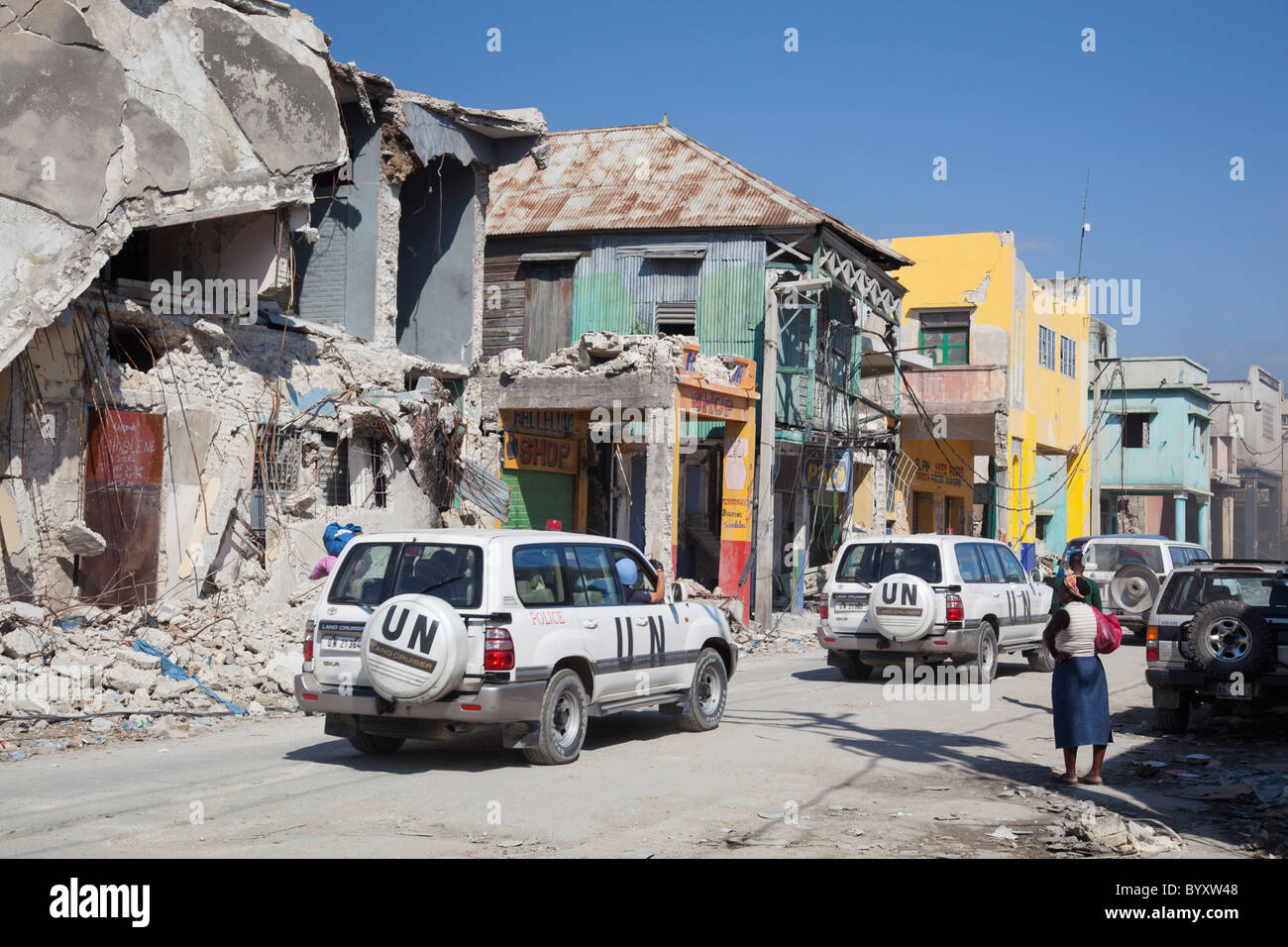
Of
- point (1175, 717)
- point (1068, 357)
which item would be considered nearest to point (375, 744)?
point (1175, 717)

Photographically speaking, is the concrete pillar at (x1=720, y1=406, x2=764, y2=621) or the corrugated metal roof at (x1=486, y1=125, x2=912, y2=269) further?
the corrugated metal roof at (x1=486, y1=125, x2=912, y2=269)

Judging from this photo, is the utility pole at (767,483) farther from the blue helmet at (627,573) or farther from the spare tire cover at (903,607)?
the blue helmet at (627,573)

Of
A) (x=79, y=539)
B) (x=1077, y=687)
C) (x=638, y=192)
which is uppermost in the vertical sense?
(x=638, y=192)

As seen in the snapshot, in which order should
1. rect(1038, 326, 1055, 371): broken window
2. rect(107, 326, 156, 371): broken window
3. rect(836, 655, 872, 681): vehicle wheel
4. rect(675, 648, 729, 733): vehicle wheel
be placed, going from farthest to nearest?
rect(1038, 326, 1055, 371): broken window < rect(836, 655, 872, 681): vehicle wheel < rect(107, 326, 156, 371): broken window < rect(675, 648, 729, 733): vehicle wheel

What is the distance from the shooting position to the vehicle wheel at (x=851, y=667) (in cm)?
1631

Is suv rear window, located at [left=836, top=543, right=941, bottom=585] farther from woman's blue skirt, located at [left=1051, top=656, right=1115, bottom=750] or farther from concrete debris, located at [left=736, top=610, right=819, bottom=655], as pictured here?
woman's blue skirt, located at [left=1051, top=656, right=1115, bottom=750]

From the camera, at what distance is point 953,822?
7.90 metres

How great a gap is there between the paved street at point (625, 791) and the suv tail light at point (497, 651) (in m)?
0.86

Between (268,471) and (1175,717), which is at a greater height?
(268,471)

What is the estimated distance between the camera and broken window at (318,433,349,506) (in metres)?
18.0

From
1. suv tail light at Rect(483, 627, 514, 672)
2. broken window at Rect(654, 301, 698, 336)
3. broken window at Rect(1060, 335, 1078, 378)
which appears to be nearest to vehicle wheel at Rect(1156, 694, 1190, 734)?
suv tail light at Rect(483, 627, 514, 672)

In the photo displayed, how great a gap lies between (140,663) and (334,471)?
18.9 feet

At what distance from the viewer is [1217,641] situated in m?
11.2

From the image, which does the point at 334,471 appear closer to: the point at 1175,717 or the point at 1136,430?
the point at 1175,717
